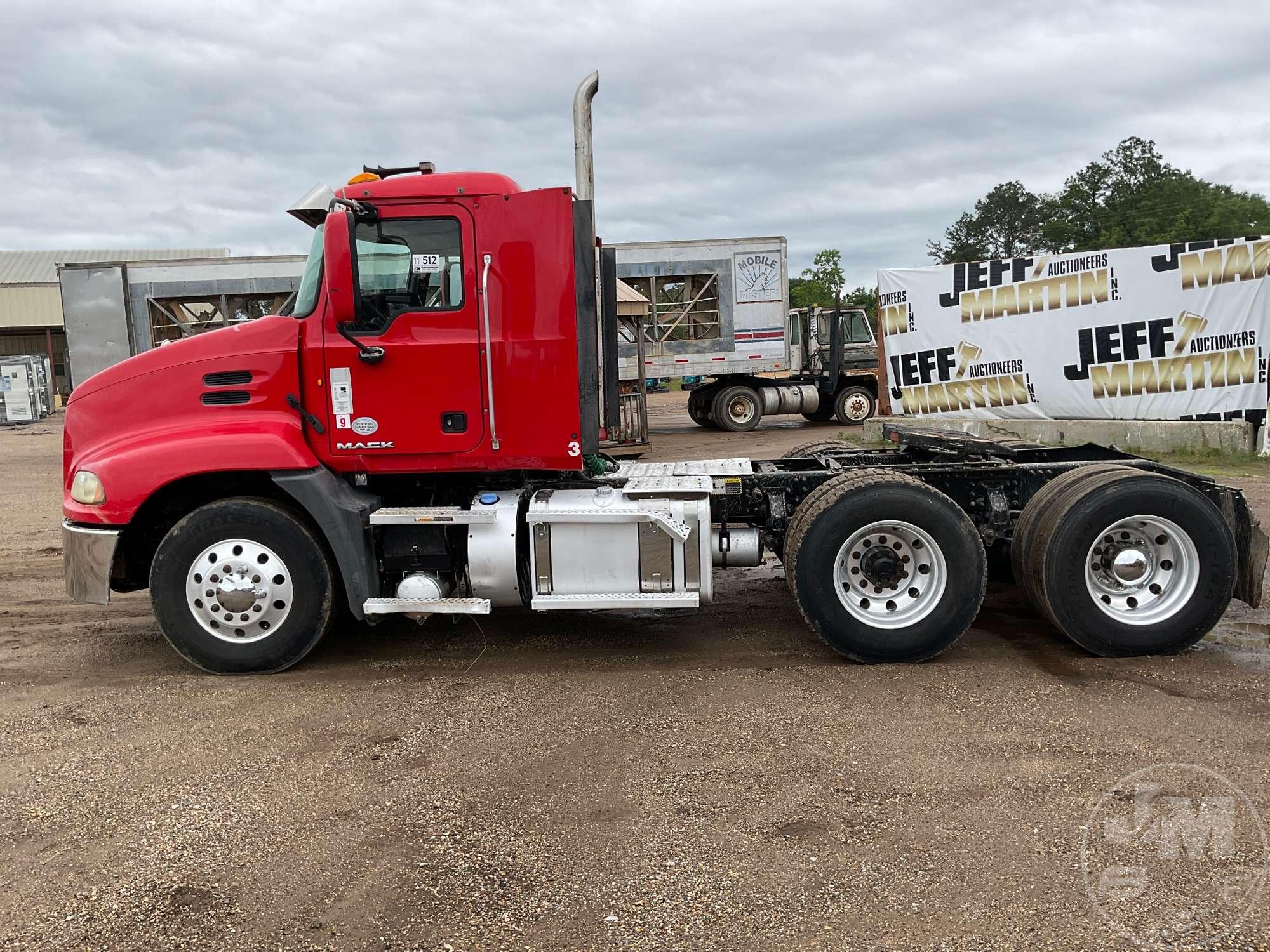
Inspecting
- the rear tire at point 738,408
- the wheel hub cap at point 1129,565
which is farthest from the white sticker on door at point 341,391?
the rear tire at point 738,408

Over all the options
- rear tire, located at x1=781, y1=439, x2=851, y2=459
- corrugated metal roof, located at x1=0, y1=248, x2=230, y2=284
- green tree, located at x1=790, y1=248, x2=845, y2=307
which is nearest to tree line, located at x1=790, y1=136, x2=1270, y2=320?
green tree, located at x1=790, y1=248, x2=845, y2=307

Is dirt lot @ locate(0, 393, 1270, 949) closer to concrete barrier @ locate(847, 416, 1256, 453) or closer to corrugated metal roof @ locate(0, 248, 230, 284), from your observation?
concrete barrier @ locate(847, 416, 1256, 453)

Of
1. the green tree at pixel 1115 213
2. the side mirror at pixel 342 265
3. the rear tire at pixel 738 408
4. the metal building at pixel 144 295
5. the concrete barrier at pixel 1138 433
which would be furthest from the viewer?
the green tree at pixel 1115 213

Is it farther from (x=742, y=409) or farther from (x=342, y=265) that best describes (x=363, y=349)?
(x=742, y=409)

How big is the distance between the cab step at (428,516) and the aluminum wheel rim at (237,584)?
623 millimetres

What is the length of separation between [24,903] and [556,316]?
3.70m

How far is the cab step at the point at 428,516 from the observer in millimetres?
5578

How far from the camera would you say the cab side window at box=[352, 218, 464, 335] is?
5480 mm

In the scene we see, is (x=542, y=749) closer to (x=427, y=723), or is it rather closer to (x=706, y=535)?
(x=427, y=723)

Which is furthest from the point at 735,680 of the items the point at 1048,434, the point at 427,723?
the point at 1048,434

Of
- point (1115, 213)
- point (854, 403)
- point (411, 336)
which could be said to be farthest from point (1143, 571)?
point (1115, 213)

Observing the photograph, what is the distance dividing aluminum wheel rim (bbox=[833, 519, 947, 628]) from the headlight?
427 cm

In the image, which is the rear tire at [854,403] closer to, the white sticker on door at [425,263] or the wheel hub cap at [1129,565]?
the wheel hub cap at [1129,565]

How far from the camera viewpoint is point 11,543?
10.1 meters
